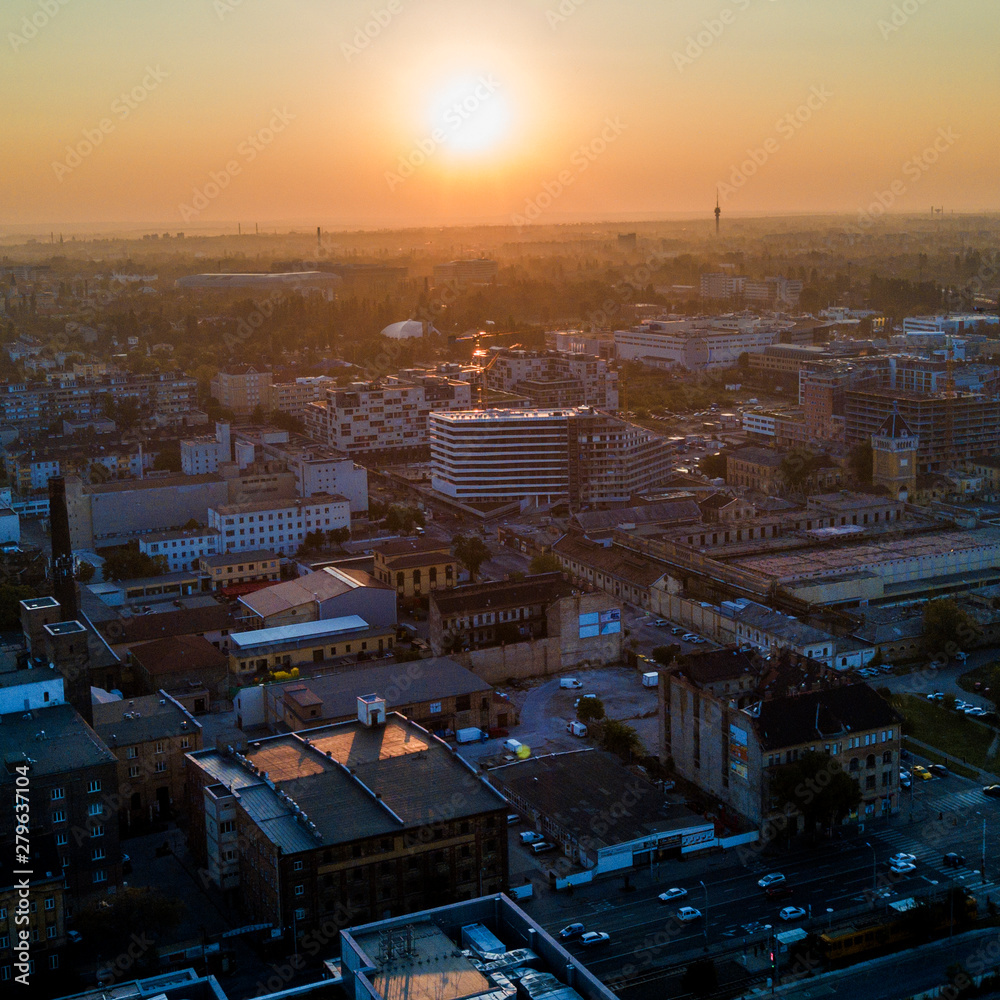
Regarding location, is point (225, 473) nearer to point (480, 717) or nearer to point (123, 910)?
point (480, 717)

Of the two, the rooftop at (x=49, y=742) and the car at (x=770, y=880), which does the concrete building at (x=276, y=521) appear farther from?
the car at (x=770, y=880)

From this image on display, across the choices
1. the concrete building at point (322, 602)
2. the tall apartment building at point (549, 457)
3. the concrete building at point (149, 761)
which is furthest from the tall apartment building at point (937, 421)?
the concrete building at point (149, 761)

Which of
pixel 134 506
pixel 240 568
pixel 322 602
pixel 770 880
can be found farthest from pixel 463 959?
pixel 134 506

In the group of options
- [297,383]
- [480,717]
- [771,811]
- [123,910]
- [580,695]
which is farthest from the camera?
[297,383]

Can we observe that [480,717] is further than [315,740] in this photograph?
Yes

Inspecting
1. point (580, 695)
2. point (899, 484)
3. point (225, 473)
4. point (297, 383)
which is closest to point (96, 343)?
point (297, 383)

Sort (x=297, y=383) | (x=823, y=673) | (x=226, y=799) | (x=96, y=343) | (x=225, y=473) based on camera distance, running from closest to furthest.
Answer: (x=226, y=799)
(x=823, y=673)
(x=225, y=473)
(x=297, y=383)
(x=96, y=343)

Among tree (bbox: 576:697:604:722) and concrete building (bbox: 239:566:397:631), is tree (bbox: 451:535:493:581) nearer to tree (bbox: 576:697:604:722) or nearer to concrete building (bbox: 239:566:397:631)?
concrete building (bbox: 239:566:397:631)
